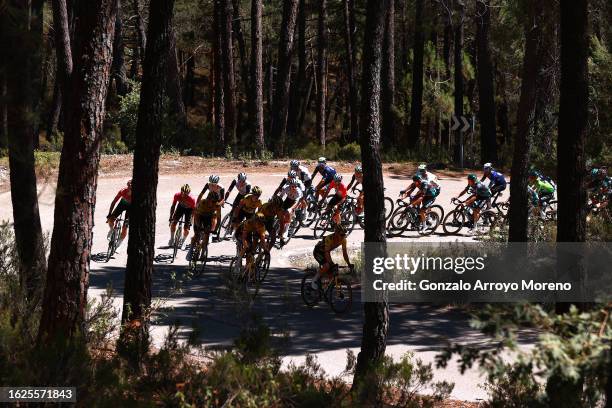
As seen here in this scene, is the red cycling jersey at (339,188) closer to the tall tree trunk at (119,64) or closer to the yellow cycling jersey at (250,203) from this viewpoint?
the yellow cycling jersey at (250,203)

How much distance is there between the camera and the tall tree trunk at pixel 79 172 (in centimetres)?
956

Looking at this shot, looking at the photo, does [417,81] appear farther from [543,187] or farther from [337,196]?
[337,196]

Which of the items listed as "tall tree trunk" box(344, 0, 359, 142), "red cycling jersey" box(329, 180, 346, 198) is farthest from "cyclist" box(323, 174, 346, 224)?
"tall tree trunk" box(344, 0, 359, 142)

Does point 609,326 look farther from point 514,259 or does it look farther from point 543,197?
point 543,197

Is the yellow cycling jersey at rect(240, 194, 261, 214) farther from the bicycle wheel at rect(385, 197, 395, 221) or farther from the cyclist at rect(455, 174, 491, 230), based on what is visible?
the cyclist at rect(455, 174, 491, 230)

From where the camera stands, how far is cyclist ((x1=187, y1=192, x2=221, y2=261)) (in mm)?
18594

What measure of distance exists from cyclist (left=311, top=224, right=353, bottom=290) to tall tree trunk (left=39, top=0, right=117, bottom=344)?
5.77 meters

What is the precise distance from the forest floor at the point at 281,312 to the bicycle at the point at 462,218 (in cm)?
53

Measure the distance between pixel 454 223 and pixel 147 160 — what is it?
1515cm

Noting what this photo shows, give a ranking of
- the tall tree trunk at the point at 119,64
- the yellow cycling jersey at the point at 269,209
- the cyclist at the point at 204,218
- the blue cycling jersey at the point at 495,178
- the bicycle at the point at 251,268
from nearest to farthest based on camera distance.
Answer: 1. the bicycle at the point at 251,268
2. the yellow cycling jersey at the point at 269,209
3. the cyclist at the point at 204,218
4. the blue cycling jersey at the point at 495,178
5. the tall tree trunk at the point at 119,64

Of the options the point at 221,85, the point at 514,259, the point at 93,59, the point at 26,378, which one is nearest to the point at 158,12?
the point at 93,59

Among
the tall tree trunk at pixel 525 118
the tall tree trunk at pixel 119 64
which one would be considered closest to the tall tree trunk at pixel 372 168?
the tall tree trunk at pixel 525 118

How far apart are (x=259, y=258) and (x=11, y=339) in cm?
→ 905

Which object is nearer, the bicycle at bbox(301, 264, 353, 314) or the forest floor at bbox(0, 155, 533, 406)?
the forest floor at bbox(0, 155, 533, 406)
